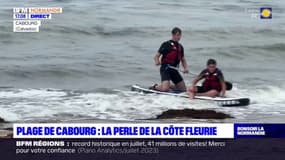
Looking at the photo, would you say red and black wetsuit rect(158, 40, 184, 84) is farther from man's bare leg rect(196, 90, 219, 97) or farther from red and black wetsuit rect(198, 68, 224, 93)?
man's bare leg rect(196, 90, 219, 97)

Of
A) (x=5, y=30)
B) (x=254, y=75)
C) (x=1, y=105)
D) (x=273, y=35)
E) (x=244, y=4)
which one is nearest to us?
(x=1, y=105)

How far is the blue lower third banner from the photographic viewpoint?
10.4 metres

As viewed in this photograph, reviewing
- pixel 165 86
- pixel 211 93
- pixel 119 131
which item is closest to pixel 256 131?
pixel 119 131

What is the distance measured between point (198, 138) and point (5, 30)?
18726 mm

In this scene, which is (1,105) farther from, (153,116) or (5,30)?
(5,30)

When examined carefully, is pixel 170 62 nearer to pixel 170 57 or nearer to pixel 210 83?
pixel 170 57

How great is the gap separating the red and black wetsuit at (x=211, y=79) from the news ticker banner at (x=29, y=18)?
814 cm

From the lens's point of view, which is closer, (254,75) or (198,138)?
(198,138)

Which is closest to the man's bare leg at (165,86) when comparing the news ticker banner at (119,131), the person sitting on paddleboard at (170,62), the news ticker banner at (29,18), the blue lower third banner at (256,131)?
the person sitting on paddleboard at (170,62)

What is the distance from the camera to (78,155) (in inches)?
356

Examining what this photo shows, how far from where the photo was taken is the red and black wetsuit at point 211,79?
50.1 feet

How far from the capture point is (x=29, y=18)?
23000mm

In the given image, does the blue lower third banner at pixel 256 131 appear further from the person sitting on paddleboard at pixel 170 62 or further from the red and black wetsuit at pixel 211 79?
the person sitting on paddleboard at pixel 170 62

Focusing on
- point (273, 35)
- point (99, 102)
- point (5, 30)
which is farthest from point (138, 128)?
point (273, 35)
